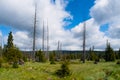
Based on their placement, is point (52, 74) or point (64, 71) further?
point (52, 74)

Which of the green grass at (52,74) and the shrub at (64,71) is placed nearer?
the green grass at (52,74)

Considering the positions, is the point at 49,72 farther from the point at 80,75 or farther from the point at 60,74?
the point at 80,75

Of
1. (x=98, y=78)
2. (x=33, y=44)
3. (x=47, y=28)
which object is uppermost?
(x=47, y=28)

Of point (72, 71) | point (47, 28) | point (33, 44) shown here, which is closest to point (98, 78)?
point (72, 71)

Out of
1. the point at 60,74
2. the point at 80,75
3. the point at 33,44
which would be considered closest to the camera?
the point at 80,75

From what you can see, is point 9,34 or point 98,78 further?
point 9,34

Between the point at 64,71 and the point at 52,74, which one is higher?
the point at 64,71

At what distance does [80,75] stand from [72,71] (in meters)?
3.36

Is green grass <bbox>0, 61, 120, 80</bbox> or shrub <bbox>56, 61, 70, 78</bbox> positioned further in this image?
shrub <bbox>56, 61, 70, 78</bbox>

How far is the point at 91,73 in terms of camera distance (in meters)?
29.5

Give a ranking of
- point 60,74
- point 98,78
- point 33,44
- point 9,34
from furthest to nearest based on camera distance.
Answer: point 9,34, point 33,44, point 60,74, point 98,78

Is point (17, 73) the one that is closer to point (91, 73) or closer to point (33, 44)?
point (91, 73)

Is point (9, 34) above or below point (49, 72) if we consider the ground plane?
above

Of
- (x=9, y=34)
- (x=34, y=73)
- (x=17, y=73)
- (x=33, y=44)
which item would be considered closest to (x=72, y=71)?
(x=34, y=73)
